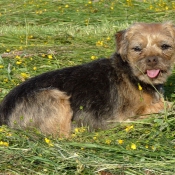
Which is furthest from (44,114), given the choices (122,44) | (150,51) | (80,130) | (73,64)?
(73,64)

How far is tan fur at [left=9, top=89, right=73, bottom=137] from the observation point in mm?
7039

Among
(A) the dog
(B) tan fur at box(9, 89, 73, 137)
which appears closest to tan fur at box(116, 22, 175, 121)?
(A) the dog

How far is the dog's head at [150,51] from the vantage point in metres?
7.17

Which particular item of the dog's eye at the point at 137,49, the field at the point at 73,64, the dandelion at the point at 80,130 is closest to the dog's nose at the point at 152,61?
the dog's eye at the point at 137,49

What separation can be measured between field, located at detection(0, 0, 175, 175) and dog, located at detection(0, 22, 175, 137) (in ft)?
1.03

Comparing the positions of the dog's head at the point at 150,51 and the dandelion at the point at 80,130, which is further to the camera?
the dog's head at the point at 150,51

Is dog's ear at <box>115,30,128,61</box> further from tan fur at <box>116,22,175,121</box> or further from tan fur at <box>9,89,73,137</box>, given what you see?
tan fur at <box>9,89,73,137</box>

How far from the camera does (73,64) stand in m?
9.57

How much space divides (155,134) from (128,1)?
30.3 ft

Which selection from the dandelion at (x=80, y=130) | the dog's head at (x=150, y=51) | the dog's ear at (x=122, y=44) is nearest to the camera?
the dandelion at (x=80, y=130)

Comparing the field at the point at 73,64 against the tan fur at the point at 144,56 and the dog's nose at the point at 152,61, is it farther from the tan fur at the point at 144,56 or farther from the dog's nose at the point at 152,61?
the dog's nose at the point at 152,61

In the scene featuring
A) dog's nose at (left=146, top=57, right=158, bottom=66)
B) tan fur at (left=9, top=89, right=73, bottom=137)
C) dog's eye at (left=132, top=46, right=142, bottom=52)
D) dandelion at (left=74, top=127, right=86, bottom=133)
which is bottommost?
dandelion at (left=74, top=127, right=86, bottom=133)

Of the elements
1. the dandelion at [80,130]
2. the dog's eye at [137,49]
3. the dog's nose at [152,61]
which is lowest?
the dandelion at [80,130]

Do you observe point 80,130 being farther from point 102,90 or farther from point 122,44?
point 122,44
